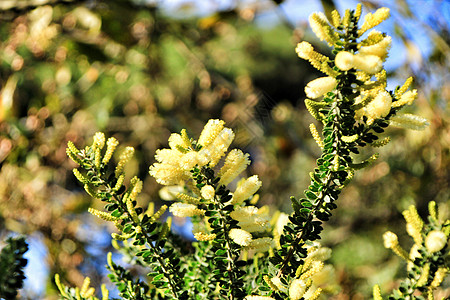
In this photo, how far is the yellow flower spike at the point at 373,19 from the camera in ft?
1.07

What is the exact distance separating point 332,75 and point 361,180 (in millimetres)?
1312

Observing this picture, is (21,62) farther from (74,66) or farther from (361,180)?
(361,180)

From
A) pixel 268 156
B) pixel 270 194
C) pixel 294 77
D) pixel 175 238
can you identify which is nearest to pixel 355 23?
pixel 175 238

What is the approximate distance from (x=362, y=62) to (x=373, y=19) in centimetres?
5

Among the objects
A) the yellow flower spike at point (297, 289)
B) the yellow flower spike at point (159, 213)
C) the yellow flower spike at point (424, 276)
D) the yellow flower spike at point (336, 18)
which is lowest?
the yellow flower spike at point (159, 213)

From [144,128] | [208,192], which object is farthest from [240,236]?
[144,128]

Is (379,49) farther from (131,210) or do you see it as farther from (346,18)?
(131,210)

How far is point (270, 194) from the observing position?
178 centimetres

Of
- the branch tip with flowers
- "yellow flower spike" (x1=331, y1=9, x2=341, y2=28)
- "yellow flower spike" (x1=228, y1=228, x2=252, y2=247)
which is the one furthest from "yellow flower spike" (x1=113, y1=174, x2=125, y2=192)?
"yellow flower spike" (x1=331, y1=9, x2=341, y2=28)

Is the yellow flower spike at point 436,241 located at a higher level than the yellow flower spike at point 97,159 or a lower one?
higher

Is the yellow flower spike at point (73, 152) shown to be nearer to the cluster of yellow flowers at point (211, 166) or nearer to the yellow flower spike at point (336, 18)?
the cluster of yellow flowers at point (211, 166)

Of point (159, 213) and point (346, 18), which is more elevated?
point (346, 18)

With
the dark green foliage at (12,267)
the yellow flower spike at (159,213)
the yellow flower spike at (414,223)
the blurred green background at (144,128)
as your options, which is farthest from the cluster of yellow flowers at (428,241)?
the blurred green background at (144,128)

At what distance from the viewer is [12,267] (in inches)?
16.7
